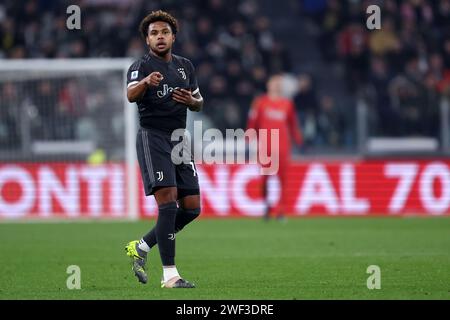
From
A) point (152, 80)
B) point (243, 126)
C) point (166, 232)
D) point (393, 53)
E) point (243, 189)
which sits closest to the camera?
point (152, 80)

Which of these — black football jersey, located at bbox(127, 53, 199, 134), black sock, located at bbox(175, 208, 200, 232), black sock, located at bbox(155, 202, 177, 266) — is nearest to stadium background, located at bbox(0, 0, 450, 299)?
black sock, located at bbox(155, 202, 177, 266)

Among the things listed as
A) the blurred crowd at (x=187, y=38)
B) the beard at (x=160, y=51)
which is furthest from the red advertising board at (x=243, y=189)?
the beard at (x=160, y=51)

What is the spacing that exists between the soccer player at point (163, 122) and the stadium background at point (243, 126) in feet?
1.72

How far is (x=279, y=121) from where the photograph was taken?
60.4ft

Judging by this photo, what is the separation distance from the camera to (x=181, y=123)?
9320 millimetres

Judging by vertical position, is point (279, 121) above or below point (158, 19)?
below

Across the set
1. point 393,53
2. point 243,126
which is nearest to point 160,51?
point 243,126

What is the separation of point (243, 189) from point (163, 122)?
10172mm

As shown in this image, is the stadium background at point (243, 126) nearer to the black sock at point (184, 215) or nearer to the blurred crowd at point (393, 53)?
the blurred crowd at point (393, 53)

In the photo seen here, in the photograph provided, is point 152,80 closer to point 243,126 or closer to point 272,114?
point 272,114

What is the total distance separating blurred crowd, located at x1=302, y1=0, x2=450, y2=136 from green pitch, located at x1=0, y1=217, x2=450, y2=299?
11.3 feet

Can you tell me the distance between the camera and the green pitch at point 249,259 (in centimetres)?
870
